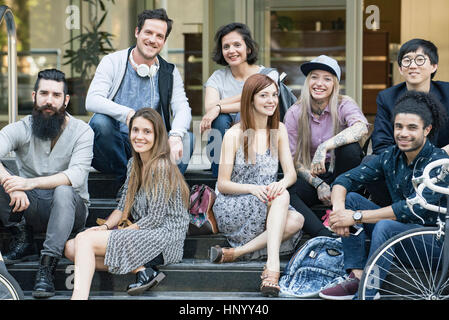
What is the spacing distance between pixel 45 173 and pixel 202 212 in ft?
3.50

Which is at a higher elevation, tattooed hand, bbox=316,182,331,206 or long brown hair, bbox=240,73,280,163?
long brown hair, bbox=240,73,280,163

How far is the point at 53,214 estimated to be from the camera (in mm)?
4672

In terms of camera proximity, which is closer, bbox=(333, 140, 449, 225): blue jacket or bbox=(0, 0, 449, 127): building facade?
bbox=(333, 140, 449, 225): blue jacket

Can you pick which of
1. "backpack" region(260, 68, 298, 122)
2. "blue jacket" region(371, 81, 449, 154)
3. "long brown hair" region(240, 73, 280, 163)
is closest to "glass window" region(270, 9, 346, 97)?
"backpack" region(260, 68, 298, 122)

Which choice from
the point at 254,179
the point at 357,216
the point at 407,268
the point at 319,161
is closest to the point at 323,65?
the point at 319,161

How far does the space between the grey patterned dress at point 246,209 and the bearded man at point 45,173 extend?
917 mm

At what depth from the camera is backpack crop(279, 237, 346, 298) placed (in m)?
4.66

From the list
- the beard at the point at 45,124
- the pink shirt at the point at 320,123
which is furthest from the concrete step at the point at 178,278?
the pink shirt at the point at 320,123

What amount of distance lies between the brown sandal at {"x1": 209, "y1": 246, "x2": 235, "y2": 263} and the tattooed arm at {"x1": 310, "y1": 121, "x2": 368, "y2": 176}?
82 cm

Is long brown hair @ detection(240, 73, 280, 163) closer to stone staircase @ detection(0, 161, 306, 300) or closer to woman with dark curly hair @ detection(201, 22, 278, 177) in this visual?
woman with dark curly hair @ detection(201, 22, 278, 177)

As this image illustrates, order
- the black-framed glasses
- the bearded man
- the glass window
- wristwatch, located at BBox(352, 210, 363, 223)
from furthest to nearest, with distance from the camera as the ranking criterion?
the glass window → the black-framed glasses → the bearded man → wristwatch, located at BBox(352, 210, 363, 223)

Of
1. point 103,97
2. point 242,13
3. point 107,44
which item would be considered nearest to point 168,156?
point 103,97

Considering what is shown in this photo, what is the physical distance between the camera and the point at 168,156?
4883 mm
